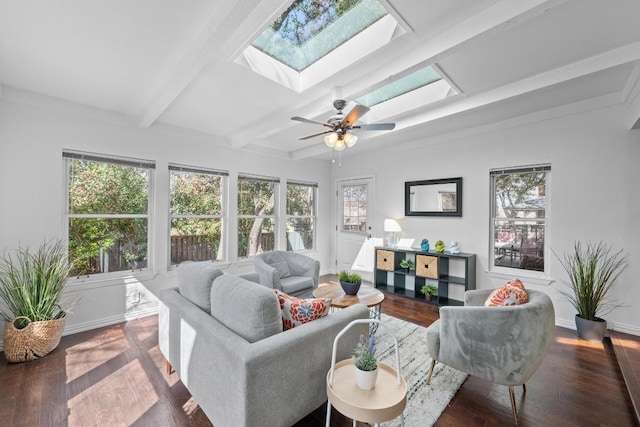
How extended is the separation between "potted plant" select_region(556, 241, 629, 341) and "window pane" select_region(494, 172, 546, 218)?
2.07ft

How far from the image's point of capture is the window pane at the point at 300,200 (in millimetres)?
5531

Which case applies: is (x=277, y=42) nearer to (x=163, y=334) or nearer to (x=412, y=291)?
(x=163, y=334)

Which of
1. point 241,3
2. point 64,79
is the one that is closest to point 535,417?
point 241,3

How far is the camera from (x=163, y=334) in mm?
2334

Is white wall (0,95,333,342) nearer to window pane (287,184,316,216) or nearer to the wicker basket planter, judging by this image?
the wicker basket planter

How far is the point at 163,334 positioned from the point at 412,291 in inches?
145

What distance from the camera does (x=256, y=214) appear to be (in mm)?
4984

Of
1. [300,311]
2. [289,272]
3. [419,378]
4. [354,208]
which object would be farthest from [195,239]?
[419,378]

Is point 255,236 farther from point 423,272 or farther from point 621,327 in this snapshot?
point 621,327

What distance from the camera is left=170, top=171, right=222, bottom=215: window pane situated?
4.01 meters

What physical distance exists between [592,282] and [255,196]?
468cm

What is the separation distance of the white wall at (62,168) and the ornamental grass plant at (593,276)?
4.66m

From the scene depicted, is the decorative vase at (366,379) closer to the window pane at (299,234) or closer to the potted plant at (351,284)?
the potted plant at (351,284)

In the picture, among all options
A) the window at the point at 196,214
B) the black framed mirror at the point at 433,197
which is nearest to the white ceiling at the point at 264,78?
the window at the point at 196,214
